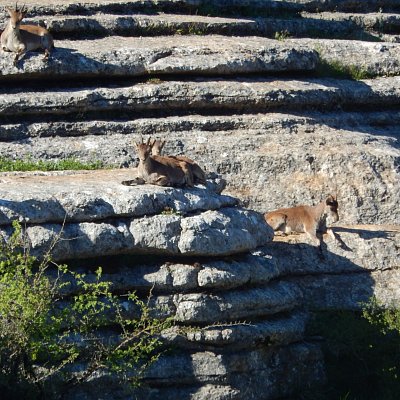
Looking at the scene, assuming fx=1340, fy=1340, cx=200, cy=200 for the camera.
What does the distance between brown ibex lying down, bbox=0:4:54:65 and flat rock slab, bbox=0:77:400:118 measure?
0.87 metres

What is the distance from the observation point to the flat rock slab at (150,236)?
68.8 feet

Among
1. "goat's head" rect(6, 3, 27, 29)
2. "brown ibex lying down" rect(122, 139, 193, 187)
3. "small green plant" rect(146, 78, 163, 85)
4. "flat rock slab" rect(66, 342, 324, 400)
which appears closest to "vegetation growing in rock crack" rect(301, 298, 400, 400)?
"flat rock slab" rect(66, 342, 324, 400)

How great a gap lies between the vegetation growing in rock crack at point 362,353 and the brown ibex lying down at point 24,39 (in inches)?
321

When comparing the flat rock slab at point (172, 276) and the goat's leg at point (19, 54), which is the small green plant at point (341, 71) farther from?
the flat rock slab at point (172, 276)

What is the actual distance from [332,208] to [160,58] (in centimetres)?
528

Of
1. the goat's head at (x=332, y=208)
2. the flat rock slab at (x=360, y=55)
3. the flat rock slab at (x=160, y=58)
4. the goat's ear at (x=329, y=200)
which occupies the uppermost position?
the flat rock slab at (x=160, y=58)

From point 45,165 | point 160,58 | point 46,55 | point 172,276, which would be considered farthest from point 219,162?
point 172,276

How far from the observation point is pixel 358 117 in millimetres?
29422

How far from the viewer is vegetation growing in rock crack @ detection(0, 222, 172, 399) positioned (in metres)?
19.3

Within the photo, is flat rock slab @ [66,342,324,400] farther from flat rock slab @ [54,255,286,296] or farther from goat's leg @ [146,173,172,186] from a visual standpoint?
goat's leg @ [146,173,172,186]

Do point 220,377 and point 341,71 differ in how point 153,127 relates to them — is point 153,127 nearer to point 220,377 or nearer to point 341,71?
point 341,71

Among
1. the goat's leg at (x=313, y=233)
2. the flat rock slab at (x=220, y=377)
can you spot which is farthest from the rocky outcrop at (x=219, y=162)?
the goat's leg at (x=313, y=233)

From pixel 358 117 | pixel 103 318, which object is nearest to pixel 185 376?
pixel 103 318

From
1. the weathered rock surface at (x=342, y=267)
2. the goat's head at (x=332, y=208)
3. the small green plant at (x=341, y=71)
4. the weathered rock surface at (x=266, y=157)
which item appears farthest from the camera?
the small green plant at (x=341, y=71)
